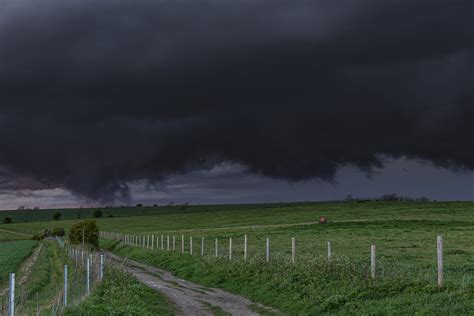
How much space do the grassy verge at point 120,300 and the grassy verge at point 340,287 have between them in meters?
4.68

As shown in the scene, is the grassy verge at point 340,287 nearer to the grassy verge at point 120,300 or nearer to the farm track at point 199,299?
the farm track at point 199,299

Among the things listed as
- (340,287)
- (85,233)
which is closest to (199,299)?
(340,287)

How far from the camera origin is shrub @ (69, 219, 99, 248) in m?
73.6

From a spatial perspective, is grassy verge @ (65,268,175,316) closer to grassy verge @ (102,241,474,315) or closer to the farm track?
the farm track

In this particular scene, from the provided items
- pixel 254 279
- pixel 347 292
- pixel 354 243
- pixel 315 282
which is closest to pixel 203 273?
pixel 254 279

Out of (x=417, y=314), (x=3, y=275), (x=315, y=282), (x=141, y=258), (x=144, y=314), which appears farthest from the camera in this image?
(x=141, y=258)

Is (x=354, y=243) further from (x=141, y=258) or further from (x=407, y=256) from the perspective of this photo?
(x=141, y=258)

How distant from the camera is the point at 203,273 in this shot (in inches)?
1426

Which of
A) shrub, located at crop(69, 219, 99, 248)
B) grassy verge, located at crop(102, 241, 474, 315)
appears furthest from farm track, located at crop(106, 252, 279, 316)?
shrub, located at crop(69, 219, 99, 248)

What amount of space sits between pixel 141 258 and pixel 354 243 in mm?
20443

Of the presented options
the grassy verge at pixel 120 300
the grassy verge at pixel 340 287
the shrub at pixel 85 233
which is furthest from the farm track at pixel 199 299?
the shrub at pixel 85 233

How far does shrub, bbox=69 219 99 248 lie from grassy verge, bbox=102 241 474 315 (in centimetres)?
4280

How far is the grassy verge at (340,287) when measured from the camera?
17859mm

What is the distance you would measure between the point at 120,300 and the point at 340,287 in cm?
848
